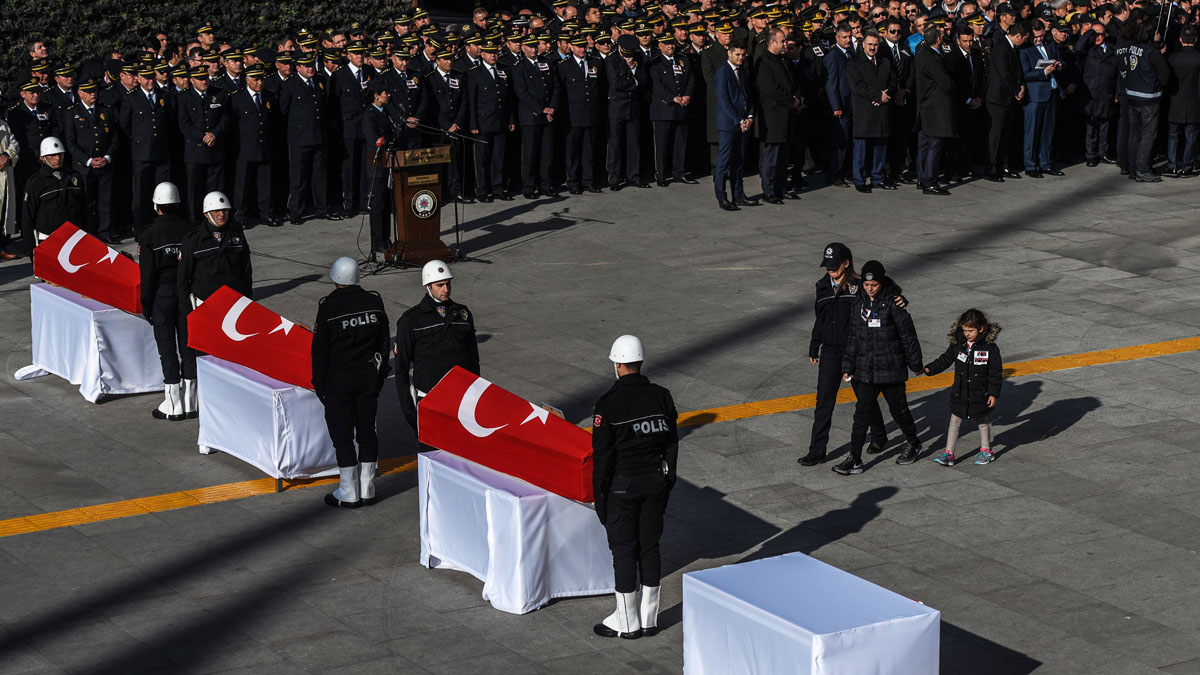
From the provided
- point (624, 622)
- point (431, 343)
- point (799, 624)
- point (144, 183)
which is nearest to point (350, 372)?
point (431, 343)

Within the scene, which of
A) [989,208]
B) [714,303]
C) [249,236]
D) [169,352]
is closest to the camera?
[169,352]

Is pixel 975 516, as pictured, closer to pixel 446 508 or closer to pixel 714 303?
pixel 446 508

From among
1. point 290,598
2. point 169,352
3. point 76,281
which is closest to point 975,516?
point 290,598

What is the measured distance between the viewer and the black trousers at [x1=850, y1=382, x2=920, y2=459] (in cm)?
1223

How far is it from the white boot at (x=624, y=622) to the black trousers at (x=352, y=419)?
111 inches

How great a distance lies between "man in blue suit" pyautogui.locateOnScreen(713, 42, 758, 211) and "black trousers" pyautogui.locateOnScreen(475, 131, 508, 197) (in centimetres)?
283

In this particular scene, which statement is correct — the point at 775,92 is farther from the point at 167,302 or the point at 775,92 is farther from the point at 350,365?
the point at 350,365

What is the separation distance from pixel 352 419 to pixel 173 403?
283 cm

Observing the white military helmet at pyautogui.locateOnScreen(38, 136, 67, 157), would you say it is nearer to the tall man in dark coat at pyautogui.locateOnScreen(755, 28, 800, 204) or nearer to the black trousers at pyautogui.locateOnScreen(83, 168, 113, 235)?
the black trousers at pyautogui.locateOnScreen(83, 168, 113, 235)

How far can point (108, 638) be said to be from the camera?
9398mm

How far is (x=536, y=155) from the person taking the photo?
2188cm

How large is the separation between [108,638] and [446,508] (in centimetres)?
222

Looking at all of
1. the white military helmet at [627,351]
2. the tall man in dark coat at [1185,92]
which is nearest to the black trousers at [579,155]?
the tall man in dark coat at [1185,92]

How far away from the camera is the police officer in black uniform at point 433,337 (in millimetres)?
11289
